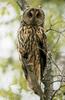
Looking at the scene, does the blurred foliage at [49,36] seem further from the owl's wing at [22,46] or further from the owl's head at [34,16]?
the owl's wing at [22,46]

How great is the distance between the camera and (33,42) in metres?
5.58

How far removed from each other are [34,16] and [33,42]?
0.26m

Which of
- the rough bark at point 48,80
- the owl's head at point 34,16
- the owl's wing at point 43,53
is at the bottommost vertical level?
the rough bark at point 48,80

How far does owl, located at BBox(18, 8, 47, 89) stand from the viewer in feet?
18.0

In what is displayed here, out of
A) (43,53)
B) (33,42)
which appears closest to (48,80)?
(43,53)

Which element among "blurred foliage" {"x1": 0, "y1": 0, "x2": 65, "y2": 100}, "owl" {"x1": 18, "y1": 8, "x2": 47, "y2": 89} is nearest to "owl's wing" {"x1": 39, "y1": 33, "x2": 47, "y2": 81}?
"owl" {"x1": 18, "y1": 8, "x2": 47, "y2": 89}

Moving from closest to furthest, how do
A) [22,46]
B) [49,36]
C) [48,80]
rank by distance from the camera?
1. [48,80]
2. [22,46]
3. [49,36]

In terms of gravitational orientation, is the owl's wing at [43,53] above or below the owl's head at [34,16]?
below

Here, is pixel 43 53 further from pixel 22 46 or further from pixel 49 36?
pixel 49 36

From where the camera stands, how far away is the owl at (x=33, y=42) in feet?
18.0

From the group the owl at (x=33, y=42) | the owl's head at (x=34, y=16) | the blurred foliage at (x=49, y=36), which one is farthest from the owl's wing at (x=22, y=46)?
the blurred foliage at (x=49, y=36)

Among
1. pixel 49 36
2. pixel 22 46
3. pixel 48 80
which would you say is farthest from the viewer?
pixel 49 36

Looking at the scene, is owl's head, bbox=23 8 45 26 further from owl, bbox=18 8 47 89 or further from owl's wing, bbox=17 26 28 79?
owl's wing, bbox=17 26 28 79

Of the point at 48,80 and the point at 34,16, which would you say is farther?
the point at 34,16
